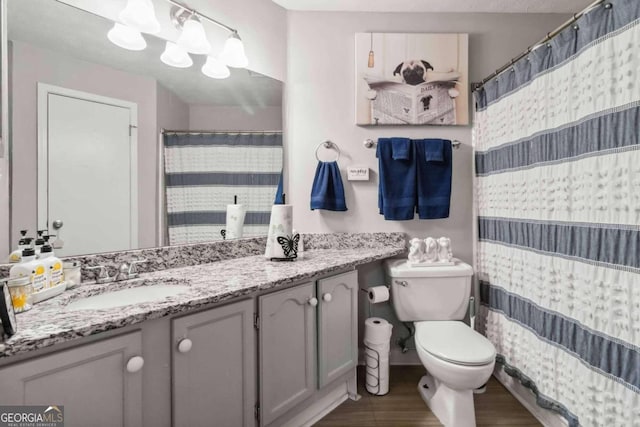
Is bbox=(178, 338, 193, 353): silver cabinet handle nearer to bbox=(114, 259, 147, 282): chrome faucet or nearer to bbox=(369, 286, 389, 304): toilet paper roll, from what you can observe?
bbox=(114, 259, 147, 282): chrome faucet

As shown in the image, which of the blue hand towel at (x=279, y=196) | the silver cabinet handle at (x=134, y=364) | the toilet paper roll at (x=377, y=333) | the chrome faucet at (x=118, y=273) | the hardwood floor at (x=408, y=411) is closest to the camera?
the silver cabinet handle at (x=134, y=364)

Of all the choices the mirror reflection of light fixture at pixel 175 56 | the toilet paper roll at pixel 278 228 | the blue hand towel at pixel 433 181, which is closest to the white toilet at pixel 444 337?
the blue hand towel at pixel 433 181

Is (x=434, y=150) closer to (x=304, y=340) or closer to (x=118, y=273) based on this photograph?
(x=304, y=340)

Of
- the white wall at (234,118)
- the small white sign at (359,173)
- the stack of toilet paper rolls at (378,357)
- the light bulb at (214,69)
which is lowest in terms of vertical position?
the stack of toilet paper rolls at (378,357)

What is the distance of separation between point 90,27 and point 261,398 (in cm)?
167

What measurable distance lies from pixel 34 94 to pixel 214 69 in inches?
32.4

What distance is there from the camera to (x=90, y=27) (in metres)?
1.29

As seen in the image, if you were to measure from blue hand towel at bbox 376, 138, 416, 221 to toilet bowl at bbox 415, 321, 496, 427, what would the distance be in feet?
2.25

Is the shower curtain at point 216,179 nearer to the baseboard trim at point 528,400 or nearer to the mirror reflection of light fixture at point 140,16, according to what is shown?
the mirror reflection of light fixture at point 140,16

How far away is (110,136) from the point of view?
131 centimetres

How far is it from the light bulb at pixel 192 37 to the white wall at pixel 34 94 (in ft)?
1.01

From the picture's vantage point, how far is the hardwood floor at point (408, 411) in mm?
1607

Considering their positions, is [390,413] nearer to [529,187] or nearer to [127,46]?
[529,187]

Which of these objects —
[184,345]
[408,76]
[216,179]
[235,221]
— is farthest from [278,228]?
[408,76]
